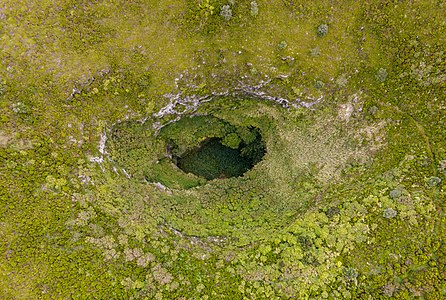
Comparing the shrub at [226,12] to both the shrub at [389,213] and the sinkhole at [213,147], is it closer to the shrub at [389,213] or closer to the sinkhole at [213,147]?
the sinkhole at [213,147]

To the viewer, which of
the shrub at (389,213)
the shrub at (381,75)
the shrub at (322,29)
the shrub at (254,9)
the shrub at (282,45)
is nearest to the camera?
the shrub at (389,213)

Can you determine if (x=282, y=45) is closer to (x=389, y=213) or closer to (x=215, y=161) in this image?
(x=215, y=161)

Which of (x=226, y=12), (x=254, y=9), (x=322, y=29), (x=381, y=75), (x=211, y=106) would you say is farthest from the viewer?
(x=211, y=106)

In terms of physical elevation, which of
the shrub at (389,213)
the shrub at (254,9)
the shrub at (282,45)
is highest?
the shrub at (254,9)

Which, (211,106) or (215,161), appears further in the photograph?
(215,161)

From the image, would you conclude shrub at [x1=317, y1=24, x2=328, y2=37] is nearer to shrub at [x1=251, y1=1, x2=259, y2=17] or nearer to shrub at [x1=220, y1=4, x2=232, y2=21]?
shrub at [x1=251, y1=1, x2=259, y2=17]

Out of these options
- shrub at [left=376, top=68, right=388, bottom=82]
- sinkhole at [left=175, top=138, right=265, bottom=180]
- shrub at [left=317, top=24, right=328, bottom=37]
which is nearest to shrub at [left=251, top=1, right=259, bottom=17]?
shrub at [left=317, top=24, right=328, bottom=37]

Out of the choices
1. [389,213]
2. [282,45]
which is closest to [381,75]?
[282,45]

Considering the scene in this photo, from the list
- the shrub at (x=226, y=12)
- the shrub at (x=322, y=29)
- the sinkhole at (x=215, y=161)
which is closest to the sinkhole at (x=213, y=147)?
the sinkhole at (x=215, y=161)

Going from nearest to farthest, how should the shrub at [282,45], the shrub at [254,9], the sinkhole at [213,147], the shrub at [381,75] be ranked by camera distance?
the shrub at [254,9]
the shrub at [282,45]
the shrub at [381,75]
the sinkhole at [213,147]
